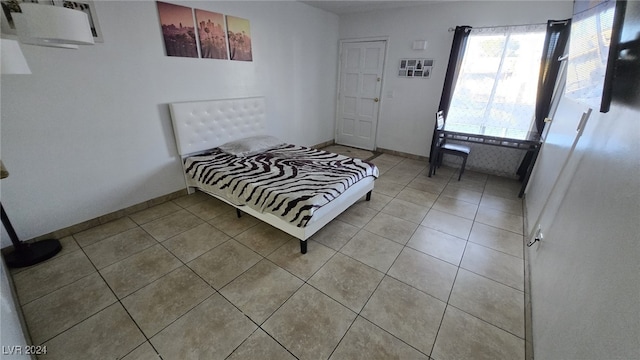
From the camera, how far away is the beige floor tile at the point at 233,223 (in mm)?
2469

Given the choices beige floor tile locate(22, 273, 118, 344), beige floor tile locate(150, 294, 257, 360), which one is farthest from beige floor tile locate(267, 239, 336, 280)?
beige floor tile locate(22, 273, 118, 344)

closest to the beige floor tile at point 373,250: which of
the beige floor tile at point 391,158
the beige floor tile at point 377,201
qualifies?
the beige floor tile at point 377,201

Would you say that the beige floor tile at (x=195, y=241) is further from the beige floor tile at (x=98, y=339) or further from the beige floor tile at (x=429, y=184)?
the beige floor tile at (x=429, y=184)

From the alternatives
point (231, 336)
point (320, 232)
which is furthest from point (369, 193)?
point (231, 336)

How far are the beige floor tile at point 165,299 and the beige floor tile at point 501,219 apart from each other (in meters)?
2.80

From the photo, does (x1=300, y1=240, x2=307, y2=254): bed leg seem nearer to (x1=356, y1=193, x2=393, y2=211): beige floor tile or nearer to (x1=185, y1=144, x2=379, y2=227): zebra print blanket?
(x1=185, y1=144, x2=379, y2=227): zebra print blanket

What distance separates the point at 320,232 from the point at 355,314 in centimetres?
95

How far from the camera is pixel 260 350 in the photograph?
4.60 ft

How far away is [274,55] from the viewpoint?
3.73m

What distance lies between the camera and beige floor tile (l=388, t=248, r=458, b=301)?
1.84 m

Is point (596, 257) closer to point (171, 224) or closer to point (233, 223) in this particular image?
point (233, 223)

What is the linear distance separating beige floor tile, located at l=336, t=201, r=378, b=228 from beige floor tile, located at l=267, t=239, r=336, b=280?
1.70ft

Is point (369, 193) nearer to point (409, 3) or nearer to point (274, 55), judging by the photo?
point (274, 55)

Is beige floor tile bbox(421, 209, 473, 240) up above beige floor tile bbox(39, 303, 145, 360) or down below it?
above
